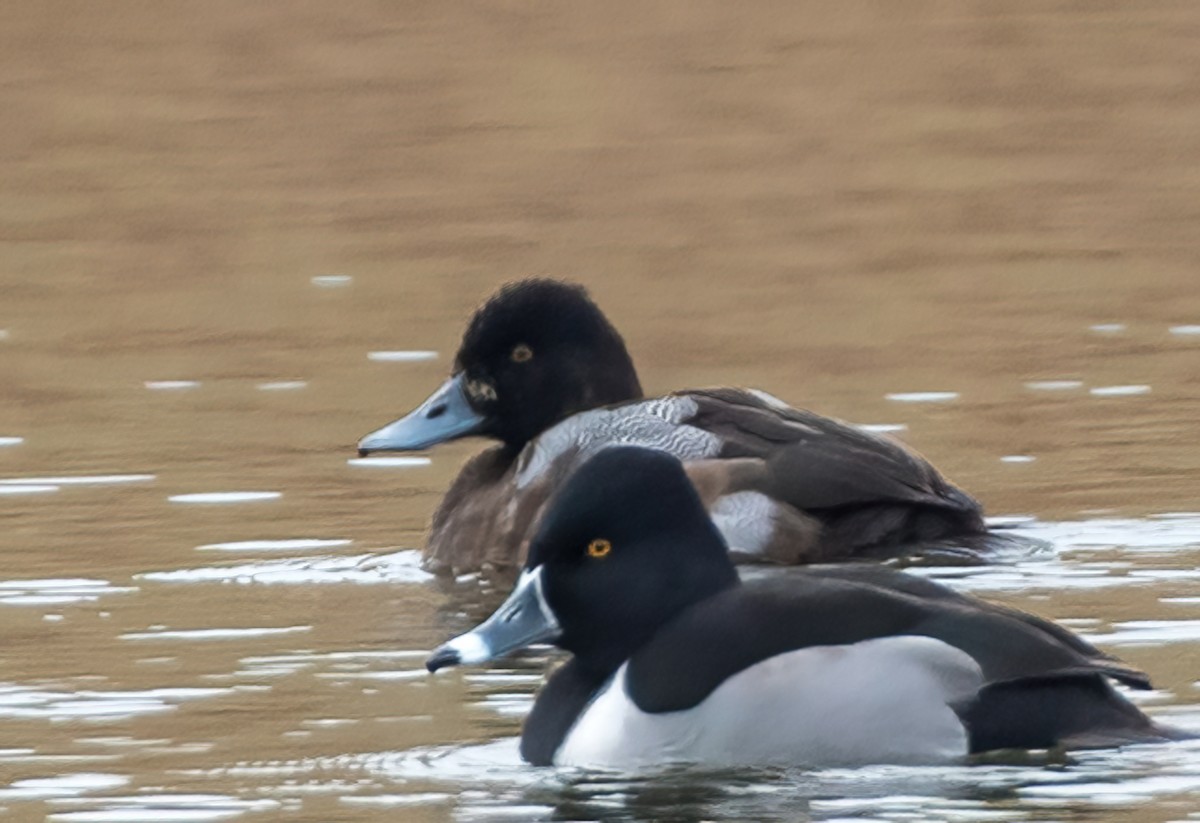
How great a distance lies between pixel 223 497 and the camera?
11.7m

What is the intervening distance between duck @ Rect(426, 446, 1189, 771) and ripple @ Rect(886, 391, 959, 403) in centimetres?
509

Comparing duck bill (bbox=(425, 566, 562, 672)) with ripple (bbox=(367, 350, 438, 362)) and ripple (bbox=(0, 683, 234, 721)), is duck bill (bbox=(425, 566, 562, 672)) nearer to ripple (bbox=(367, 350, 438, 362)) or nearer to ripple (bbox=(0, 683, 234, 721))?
ripple (bbox=(0, 683, 234, 721))

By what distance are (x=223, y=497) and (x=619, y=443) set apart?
6.26ft

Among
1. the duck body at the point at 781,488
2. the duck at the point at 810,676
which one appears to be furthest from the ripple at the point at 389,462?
the duck at the point at 810,676

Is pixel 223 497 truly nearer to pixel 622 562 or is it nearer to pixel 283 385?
pixel 283 385

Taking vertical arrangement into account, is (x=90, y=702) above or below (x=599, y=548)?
below

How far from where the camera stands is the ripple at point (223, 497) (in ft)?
38.2

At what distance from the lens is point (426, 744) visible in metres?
8.13

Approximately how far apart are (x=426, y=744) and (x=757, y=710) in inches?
40.0

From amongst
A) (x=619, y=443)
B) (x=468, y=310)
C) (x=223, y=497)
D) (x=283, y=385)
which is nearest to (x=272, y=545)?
(x=223, y=497)

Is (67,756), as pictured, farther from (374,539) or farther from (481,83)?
(481,83)

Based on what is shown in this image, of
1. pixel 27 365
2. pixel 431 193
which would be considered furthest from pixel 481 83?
pixel 27 365

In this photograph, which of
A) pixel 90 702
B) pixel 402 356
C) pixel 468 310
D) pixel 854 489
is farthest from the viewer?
pixel 468 310

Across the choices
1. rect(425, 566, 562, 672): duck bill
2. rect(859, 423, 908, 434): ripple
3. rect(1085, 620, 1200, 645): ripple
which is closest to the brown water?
rect(1085, 620, 1200, 645): ripple
